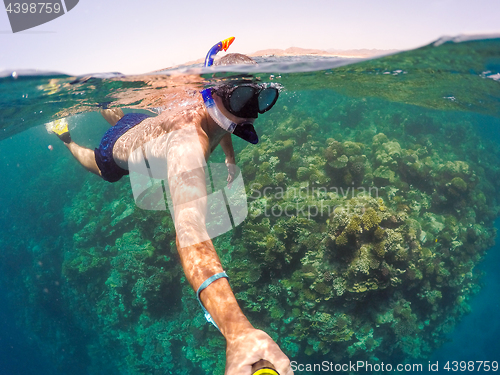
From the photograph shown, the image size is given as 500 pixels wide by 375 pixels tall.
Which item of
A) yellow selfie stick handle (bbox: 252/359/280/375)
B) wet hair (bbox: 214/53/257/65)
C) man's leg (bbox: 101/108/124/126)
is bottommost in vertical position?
yellow selfie stick handle (bbox: 252/359/280/375)

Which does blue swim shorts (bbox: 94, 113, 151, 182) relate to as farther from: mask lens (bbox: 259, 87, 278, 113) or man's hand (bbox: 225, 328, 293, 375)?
man's hand (bbox: 225, 328, 293, 375)

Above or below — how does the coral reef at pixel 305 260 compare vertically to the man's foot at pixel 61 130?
below

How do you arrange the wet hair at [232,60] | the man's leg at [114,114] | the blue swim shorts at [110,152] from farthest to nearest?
the man's leg at [114,114], the wet hair at [232,60], the blue swim shorts at [110,152]

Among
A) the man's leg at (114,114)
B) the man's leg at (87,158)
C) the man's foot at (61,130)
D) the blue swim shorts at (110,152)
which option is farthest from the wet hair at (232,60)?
the man's foot at (61,130)

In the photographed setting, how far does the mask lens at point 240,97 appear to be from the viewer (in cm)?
265

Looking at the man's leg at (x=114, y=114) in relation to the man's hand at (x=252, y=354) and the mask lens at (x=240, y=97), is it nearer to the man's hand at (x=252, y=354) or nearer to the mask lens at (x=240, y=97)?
the mask lens at (x=240, y=97)

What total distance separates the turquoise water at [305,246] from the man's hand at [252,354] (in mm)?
5282

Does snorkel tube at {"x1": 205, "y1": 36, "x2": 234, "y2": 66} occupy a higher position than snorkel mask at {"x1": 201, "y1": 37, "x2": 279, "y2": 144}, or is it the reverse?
snorkel tube at {"x1": 205, "y1": 36, "x2": 234, "y2": 66}

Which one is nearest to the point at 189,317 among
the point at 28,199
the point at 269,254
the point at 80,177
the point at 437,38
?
the point at 269,254

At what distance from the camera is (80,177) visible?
15.1 metres

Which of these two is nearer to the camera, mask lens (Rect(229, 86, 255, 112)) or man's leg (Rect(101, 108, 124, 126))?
mask lens (Rect(229, 86, 255, 112))

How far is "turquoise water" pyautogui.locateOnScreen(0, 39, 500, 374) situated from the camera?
629 cm

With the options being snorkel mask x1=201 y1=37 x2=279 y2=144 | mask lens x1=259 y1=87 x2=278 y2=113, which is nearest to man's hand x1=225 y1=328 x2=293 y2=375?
snorkel mask x1=201 y1=37 x2=279 y2=144

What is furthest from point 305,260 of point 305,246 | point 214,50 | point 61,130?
A: point 61,130
